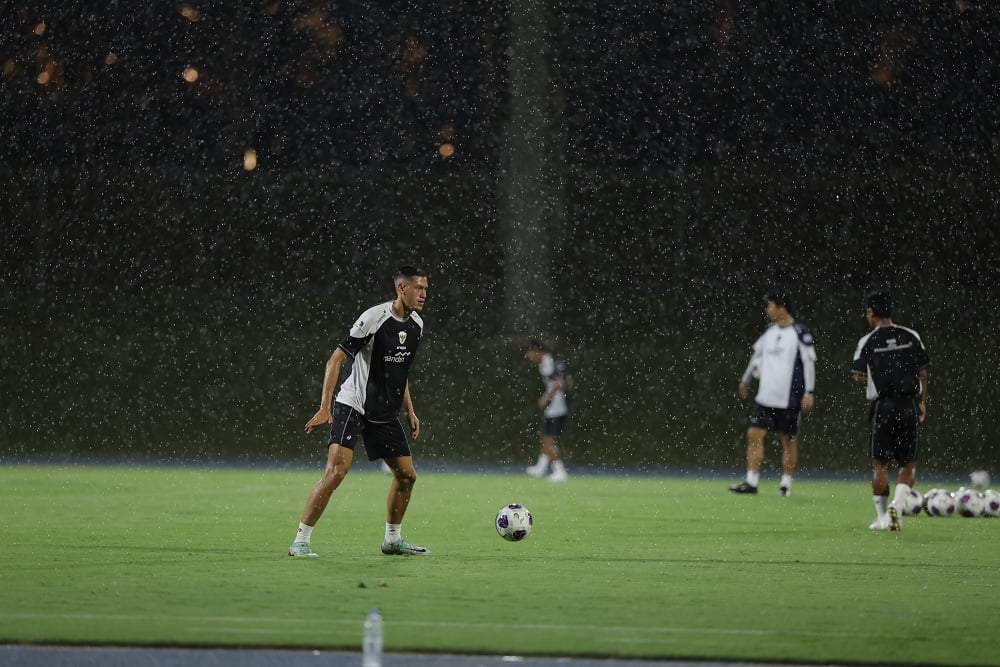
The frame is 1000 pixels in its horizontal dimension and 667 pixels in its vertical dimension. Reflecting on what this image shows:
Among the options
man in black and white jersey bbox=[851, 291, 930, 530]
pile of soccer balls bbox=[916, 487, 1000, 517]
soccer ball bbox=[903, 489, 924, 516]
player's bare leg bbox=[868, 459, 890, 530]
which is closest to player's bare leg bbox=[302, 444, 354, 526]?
man in black and white jersey bbox=[851, 291, 930, 530]

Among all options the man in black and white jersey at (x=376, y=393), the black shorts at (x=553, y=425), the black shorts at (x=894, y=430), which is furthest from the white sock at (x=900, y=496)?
the black shorts at (x=553, y=425)

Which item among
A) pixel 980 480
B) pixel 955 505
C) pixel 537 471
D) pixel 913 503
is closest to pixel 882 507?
pixel 913 503

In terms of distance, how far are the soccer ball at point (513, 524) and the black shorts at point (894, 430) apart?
340 centimetres

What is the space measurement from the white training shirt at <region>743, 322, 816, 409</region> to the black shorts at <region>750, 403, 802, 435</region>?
7 centimetres

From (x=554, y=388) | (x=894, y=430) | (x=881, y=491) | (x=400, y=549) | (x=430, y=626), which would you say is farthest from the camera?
A: (x=554, y=388)

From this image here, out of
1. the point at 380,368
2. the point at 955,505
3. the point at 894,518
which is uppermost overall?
the point at 380,368

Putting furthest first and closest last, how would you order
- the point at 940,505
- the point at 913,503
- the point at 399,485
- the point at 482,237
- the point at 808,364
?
the point at 482,237, the point at 808,364, the point at 940,505, the point at 913,503, the point at 399,485

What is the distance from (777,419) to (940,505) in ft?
12.2

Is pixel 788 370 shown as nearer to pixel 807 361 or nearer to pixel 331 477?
pixel 807 361

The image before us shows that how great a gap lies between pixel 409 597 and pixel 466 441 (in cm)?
1623

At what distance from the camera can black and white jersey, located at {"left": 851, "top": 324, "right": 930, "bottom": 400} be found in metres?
13.0

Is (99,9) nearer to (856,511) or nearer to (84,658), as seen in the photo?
(856,511)

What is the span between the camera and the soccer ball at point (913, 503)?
580 inches

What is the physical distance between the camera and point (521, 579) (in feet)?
31.1
